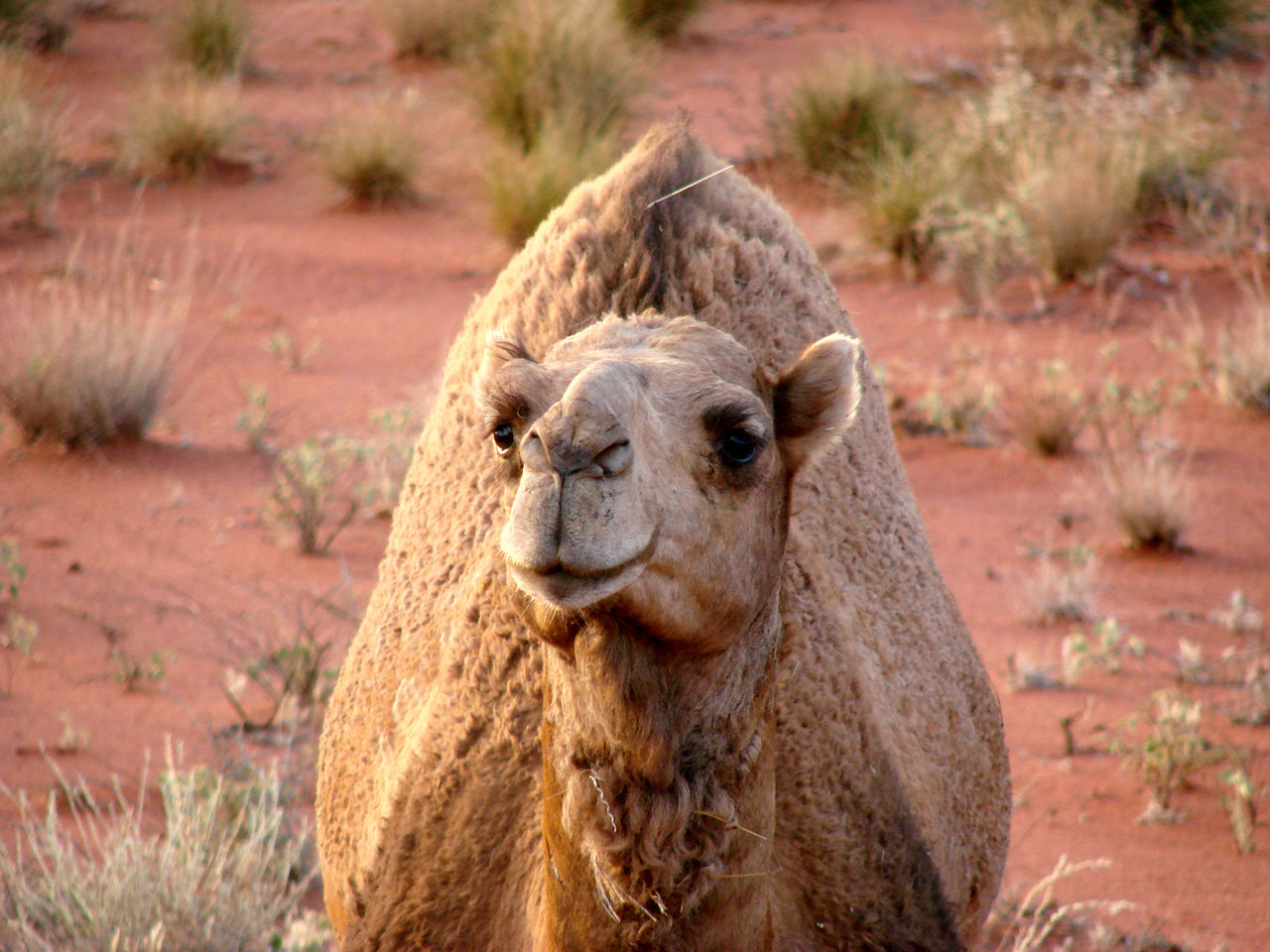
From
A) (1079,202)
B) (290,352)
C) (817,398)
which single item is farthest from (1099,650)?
(290,352)

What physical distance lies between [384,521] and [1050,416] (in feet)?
14.7

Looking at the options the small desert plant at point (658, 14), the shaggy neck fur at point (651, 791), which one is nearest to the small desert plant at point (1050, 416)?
the shaggy neck fur at point (651, 791)

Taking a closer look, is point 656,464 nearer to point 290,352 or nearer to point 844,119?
point 290,352

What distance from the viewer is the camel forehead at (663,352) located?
7.23 ft

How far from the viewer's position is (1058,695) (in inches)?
248

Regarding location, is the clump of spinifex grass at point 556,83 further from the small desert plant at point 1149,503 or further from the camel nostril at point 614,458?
the camel nostril at point 614,458

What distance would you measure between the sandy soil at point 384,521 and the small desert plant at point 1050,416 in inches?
6.4

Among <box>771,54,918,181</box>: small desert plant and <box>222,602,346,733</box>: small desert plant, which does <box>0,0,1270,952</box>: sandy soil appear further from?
<box>771,54,918,181</box>: small desert plant

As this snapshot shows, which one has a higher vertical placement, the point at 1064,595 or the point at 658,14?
the point at 658,14

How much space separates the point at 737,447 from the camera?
224 centimetres

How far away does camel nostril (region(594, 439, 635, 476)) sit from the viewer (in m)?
1.90

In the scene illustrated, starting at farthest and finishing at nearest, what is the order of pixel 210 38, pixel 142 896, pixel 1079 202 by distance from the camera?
pixel 210 38
pixel 1079 202
pixel 142 896

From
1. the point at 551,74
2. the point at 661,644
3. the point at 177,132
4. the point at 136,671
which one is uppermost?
the point at 661,644

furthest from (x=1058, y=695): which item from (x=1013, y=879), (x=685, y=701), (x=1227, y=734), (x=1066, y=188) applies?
(x=1066, y=188)
